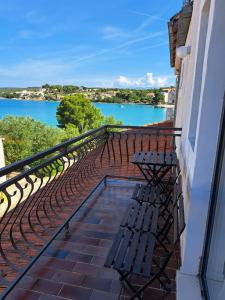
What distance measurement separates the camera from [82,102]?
102 feet

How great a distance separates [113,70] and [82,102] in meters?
22.4

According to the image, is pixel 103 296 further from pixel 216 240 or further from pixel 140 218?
pixel 216 240

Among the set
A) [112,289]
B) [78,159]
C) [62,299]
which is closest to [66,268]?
[62,299]

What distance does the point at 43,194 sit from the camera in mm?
2596

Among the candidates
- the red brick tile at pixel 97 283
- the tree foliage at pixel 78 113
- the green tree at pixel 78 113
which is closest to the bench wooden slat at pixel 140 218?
the red brick tile at pixel 97 283

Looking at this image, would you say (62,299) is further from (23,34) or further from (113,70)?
(113,70)

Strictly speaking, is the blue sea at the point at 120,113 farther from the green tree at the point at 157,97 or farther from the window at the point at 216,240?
the window at the point at 216,240

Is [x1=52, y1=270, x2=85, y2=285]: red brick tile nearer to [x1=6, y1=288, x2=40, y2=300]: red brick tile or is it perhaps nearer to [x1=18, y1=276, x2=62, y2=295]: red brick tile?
[x1=18, y1=276, x2=62, y2=295]: red brick tile

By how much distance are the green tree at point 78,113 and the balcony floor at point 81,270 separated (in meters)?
28.4

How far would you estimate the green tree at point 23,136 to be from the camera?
21.8m

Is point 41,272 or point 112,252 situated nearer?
point 112,252

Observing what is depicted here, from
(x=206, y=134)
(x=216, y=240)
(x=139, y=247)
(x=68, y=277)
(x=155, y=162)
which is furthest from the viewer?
(x=155, y=162)

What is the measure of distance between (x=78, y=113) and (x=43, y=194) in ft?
94.8

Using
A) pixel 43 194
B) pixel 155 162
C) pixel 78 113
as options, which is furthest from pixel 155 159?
pixel 78 113
